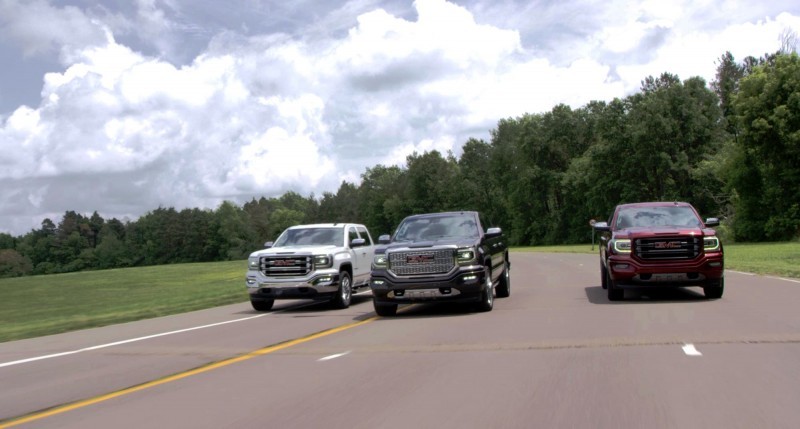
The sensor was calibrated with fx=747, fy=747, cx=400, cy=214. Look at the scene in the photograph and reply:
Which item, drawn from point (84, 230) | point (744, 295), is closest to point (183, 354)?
point (744, 295)

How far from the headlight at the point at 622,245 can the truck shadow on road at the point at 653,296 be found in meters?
1.04

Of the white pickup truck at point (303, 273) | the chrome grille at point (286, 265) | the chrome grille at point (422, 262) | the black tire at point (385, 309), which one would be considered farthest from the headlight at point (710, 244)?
the chrome grille at point (286, 265)

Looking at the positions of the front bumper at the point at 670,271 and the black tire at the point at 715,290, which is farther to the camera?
the black tire at the point at 715,290

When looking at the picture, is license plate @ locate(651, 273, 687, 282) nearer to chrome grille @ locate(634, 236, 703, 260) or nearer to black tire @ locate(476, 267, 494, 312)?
chrome grille @ locate(634, 236, 703, 260)

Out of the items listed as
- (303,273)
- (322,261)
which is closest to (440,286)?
(322,261)

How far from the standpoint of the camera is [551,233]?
94875 mm

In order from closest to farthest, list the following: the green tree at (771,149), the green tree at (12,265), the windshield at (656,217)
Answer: the windshield at (656,217), the green tree at (771,149), the green tree at (12,265)

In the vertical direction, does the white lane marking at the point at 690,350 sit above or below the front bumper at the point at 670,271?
below

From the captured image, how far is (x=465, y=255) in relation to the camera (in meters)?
13.7

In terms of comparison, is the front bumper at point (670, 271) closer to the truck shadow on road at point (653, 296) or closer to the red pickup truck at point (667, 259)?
the red pickup truck at point (667, 259)

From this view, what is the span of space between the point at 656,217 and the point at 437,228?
463 centimetres

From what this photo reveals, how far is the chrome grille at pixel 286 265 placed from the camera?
16250 millimetres

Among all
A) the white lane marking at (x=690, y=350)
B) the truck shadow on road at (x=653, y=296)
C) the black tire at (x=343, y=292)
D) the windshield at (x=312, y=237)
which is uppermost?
the windshield at (x=312, y=237)

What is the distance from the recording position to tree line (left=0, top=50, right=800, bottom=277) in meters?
51.2
